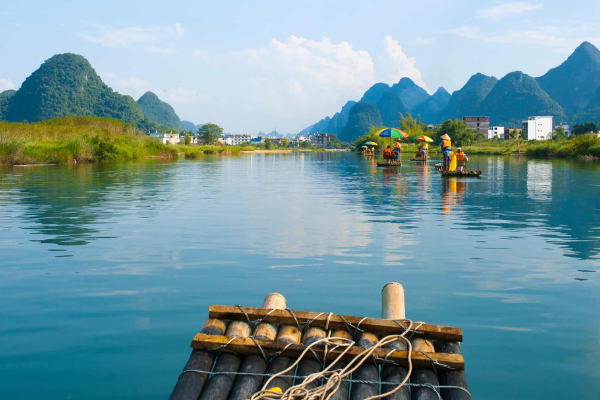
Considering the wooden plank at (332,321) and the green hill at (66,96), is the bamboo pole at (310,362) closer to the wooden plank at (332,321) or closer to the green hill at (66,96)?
the wooden plank at (332,321)

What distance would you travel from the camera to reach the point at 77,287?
24.1 ft

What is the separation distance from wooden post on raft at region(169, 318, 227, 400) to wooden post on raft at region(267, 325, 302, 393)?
1.54ft

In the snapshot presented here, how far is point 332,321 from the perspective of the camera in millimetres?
4570

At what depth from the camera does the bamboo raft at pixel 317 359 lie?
387 centimetres

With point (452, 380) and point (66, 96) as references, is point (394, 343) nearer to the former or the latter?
point (452, 380)

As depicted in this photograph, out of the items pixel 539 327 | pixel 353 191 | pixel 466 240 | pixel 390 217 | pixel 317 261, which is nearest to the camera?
pixel 539 327

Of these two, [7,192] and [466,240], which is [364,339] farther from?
[7,192]

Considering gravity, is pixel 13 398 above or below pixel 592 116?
below

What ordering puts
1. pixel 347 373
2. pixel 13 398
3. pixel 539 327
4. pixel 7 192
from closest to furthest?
1. pixel 347 373
2. pixel 13 398
3. pixel 539 327
4. pixel 7 192

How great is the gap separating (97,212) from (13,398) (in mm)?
11023

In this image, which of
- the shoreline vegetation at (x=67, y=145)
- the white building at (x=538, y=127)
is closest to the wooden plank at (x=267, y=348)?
the shoreline vegetation at (x=67, y=145)

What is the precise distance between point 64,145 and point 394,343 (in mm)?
38911

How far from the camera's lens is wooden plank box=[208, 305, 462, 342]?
436 centimetres

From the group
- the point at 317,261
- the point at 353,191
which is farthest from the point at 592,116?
the point at 317,261
